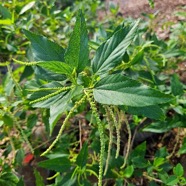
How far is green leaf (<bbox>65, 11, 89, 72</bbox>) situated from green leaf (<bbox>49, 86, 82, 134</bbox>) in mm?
67

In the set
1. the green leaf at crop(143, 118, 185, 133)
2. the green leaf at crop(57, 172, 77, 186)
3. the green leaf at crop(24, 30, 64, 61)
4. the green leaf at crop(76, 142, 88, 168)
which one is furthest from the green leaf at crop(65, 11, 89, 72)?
the green leaf at crop(143, 118, 185, 133)

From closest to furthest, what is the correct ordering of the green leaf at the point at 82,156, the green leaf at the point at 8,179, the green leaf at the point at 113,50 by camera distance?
the green leaf at the point at 113,50 < the green leaf at the point at 82,156 < the green leaf at the point at 8,179

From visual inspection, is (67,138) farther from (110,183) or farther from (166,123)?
(166,123)

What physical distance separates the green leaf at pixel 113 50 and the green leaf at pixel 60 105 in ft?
0.36

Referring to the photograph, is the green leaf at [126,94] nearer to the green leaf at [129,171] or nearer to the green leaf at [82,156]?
the green leaf at [82,156]

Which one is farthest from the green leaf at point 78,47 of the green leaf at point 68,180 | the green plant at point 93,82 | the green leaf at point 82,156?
the green leaf at point 68,180

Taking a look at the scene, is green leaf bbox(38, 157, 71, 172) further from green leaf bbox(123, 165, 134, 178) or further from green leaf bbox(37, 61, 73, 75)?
green leaf bbox(37, 61, 73, 75)

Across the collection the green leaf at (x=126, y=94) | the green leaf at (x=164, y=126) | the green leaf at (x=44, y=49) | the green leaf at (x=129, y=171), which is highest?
the green leaf at (x=44, y=49)

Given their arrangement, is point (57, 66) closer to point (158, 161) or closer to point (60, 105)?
point (60, 105)

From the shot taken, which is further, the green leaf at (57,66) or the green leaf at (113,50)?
the green leaf at (113,50)

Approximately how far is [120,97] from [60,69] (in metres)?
0.17

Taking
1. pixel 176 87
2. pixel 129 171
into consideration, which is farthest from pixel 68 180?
pixel 176 87

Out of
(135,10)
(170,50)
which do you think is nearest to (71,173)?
(170,50)

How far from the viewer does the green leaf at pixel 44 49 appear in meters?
0.94
